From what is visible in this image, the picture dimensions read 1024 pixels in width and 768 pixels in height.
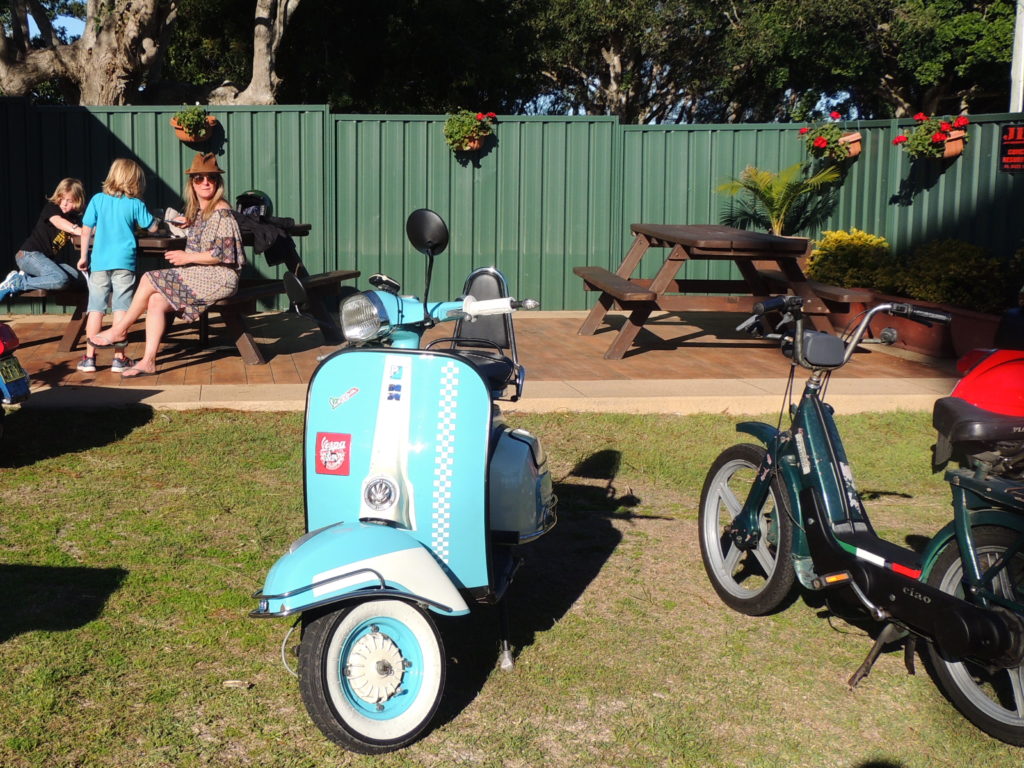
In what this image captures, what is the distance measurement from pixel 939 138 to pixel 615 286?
139 inches

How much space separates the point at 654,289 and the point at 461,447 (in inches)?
228

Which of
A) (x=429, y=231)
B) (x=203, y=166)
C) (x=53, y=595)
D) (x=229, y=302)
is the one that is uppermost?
(x=203, y=166)

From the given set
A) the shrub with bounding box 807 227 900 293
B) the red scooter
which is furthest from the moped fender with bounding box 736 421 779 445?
the shrub with bounding box 807 227 900 293

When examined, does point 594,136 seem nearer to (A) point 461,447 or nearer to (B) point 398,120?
(B) point 398,120

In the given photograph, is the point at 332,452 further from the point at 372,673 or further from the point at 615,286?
the point at 615,286

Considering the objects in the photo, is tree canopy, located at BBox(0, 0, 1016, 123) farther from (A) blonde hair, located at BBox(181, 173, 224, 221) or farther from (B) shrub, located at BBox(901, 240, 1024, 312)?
(A) blonde hair, located at BBox(181, 173, 224, 221)

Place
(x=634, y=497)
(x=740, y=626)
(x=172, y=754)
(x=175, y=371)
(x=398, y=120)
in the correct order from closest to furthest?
(x=172, y=754), (x=740, y=626), (x=634, y=497), (x=175, y=371), (x=398, y=120)

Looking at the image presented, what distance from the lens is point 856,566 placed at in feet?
12.1

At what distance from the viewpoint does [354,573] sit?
3254 millimetres

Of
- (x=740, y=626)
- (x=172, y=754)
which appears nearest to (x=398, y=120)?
(x=740, y=626)

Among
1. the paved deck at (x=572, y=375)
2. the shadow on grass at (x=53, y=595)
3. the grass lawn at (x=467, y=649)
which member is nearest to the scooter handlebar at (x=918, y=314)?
the grass lawn at (x=467, y=649)

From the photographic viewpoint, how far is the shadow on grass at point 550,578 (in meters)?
3.83

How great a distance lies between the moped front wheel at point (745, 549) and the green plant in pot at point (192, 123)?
8167mm

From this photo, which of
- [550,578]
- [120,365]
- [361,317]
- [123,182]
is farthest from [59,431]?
[361,317]
